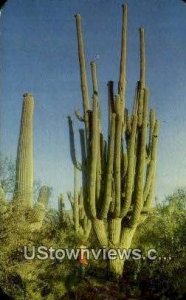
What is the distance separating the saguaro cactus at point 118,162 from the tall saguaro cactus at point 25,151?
5.51ft

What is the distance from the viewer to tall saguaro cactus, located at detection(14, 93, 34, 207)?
11.6 m

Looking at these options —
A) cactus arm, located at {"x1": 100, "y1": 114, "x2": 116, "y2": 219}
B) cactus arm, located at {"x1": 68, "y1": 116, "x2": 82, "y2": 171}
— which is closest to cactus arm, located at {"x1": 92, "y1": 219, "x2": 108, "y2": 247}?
cactus arm, located at {"x1": 100, "y1": 114, "x2": 116, "y2": 219}

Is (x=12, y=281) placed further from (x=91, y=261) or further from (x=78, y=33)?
(x=78, y=33)

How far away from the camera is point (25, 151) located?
12172mm

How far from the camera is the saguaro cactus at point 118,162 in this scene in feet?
33.3

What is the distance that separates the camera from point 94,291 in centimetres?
963

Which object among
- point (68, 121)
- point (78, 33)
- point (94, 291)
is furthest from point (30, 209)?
point (78, 33)

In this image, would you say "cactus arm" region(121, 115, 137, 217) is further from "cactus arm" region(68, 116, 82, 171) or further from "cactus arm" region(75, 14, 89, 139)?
"cactus arm" region(68, 116, 82, 171)

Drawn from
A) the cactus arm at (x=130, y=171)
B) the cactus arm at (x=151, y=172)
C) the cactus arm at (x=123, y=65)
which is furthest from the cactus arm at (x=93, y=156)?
the cactus arm at (x=151, y=172)

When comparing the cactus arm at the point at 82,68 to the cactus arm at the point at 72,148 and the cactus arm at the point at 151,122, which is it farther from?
the cactus arm at the point at 151,122

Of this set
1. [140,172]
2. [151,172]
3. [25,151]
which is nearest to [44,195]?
[25,151]

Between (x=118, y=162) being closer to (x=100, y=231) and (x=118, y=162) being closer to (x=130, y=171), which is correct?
(x=130, y=171)

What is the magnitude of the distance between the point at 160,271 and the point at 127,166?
7.91 ft

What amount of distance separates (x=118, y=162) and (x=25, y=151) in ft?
10.1
